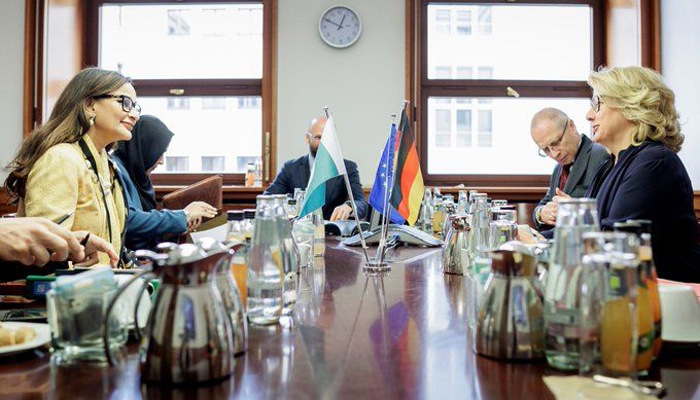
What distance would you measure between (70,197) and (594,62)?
446 centimetres

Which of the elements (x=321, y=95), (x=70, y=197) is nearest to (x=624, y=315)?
(x=70, y=197)

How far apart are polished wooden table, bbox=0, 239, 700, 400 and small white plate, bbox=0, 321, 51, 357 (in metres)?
0.02

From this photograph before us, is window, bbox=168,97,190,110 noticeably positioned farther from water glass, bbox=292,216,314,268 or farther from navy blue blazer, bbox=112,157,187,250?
water glass, bbox=292,216,314,268

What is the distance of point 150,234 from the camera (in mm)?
2809

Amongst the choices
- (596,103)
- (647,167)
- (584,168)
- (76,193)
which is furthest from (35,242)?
(584,168)

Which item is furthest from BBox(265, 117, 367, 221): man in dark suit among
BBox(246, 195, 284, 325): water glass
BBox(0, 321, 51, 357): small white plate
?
BBox(0, 321, 51, 357): small white plate

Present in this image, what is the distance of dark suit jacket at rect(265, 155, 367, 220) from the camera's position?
444 centimetres

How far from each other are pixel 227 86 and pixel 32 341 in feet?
14.6

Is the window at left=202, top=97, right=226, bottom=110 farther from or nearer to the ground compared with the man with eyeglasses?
farther from the ground

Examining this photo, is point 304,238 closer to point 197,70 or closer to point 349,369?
point 349,369

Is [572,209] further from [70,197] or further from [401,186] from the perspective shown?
[70,197]

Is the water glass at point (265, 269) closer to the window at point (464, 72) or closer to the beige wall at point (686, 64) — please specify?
the beige wall at point (686, 64)

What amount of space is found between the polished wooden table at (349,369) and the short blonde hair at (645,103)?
4.56 ft

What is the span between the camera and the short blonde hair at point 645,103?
2.20 m
